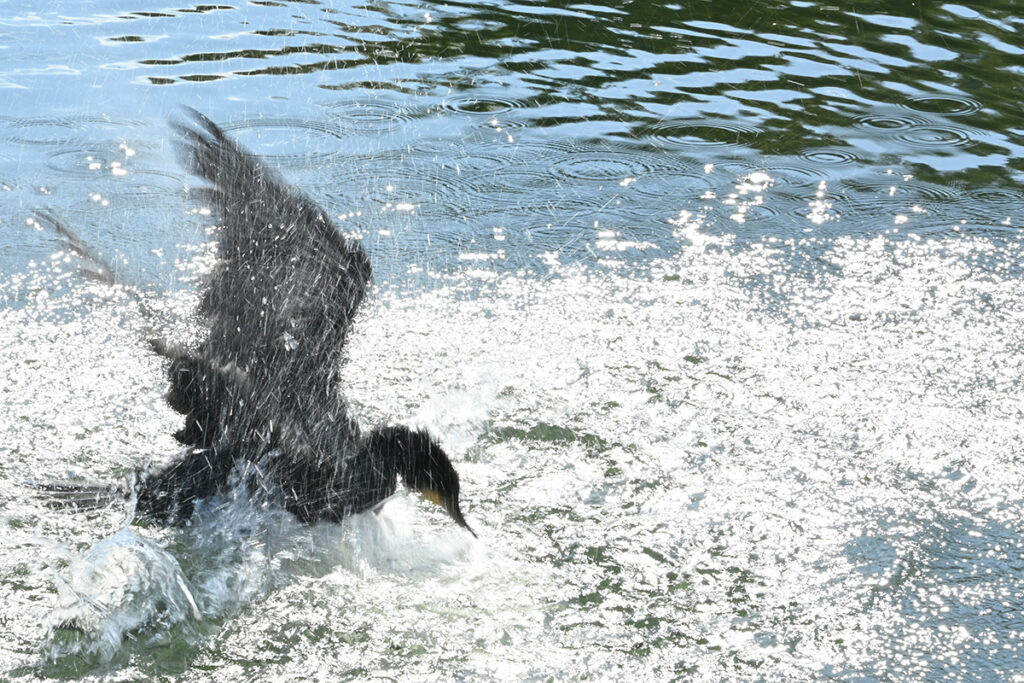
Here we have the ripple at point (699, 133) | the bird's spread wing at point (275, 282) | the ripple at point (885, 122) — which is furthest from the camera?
the ripple at point (885, 122)

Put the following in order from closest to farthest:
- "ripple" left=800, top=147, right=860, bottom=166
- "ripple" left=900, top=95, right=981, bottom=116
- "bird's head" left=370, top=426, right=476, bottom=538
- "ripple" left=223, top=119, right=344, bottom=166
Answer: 1. "bird's head" left=370, top=426, right=476, bottom=538
2. "ripple" left=223, top=119, right=344, bottom=166
3. "ripple" left=800, top=147, right=860, bottom=166
4. "ripple" left=900, top=95, right=981, bottom=116

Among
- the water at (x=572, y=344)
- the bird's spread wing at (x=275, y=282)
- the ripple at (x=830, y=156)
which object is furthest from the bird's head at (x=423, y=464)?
the ripple at (x=830, y=156)

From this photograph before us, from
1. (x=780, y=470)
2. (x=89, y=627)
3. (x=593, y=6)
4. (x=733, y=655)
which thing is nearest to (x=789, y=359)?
(x=780, y=470)

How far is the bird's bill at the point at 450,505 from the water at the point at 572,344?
0.15m

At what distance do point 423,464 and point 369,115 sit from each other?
12.5 feet

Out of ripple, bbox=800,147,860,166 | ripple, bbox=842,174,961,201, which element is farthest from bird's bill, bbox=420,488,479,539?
ripple, bbox=800,147,860,166

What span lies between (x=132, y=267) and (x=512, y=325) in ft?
5.34

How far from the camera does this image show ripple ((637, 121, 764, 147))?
6480 millimetres

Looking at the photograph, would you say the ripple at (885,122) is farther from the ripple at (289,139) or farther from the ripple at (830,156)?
the ripple at (289,139)

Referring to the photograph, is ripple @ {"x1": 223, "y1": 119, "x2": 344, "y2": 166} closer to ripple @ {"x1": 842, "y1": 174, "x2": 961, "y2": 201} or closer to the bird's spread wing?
the bird's spread wing

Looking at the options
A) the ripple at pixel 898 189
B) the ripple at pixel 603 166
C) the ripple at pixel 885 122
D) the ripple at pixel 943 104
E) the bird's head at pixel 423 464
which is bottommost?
the bird's head at pixel 423 464

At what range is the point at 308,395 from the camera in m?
3.62

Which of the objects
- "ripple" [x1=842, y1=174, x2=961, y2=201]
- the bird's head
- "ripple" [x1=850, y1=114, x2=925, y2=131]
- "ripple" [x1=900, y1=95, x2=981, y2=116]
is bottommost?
the bird's head

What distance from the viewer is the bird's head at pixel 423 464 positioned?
328cm
